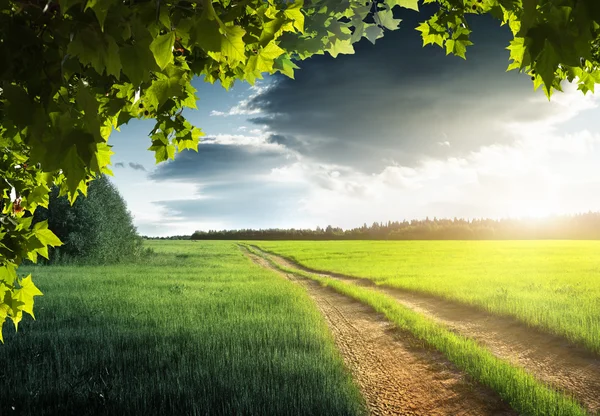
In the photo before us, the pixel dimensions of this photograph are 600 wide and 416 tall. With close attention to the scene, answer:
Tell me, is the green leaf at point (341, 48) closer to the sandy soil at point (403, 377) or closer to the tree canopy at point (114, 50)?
the tree canopy at point (114, 50)

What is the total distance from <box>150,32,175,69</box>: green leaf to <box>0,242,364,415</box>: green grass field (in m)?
4.99

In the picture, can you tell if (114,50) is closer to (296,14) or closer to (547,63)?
(296,14)

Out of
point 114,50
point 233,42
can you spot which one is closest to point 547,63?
point 233,42

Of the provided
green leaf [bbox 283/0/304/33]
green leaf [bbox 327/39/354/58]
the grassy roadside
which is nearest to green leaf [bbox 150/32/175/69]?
green leaf [bbox 283/0/304/33]

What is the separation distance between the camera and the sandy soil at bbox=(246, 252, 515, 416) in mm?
6328

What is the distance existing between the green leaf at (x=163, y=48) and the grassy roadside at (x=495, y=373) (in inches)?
247

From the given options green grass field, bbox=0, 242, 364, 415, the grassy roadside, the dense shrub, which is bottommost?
the grassy roadside

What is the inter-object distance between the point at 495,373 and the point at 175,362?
5.38 metres


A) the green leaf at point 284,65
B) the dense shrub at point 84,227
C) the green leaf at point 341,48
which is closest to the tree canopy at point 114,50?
the green leaf at point 284,65

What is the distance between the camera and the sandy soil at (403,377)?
20.8ft

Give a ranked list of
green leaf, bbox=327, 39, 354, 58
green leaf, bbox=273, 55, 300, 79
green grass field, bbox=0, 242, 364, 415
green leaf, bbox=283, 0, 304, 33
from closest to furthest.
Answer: green leaf, bbox=283, 0, 304, 33, green leaf, bbox=273, 55, 300, 79, green leaf, bbox=327, 39, 354, 58, green grass field, bbox=0, 242, 364, 415

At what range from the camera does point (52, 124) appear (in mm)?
2260

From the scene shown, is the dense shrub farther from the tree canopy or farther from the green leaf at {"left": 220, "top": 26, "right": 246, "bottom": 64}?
the green leaf at {"left": 220, "top": 26, "right": 246, "bottom": 64}

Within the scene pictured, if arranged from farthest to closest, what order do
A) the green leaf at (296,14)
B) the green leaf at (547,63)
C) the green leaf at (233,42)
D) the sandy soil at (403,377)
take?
the sandy soil at (403,377) → the green leaf at (296,14) → the green leaf at (547,63) → the green leaf at (233,42)
